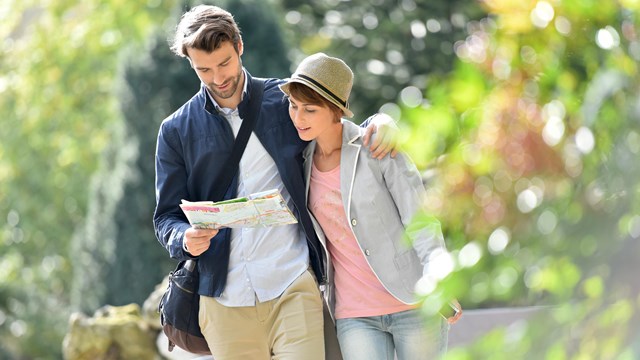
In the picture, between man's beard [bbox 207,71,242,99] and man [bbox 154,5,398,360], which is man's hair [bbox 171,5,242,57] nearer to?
man [bbox 154,5,398,360]

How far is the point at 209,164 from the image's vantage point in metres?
4.21

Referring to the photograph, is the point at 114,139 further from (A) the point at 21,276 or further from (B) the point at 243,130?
(B) the point at 243,130

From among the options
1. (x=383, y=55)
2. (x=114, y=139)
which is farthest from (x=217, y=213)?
(x=383, y=55)

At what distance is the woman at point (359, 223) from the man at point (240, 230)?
0.07 metres

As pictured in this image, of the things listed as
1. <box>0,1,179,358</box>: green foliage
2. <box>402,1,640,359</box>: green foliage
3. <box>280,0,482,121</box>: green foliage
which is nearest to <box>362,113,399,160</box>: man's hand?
<box>402,1,640,359</box>: green foliage

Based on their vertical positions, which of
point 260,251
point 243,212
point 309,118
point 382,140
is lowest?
point 260,251

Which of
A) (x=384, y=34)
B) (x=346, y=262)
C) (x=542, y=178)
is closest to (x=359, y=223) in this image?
(x=346, y=262)

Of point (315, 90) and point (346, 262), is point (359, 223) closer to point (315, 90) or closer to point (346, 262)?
point (346, 262)

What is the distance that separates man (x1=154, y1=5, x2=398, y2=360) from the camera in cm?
414

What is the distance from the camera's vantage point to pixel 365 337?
4129 millimetres

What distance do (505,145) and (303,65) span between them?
1909mm

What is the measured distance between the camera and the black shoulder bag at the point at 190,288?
13.8 ft

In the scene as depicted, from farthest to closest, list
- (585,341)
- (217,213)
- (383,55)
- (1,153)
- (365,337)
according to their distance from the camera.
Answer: (1,153)
(383,55)
(365,337)
(217,213)
(585,341)

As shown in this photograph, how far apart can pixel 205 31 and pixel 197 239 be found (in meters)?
0.67
